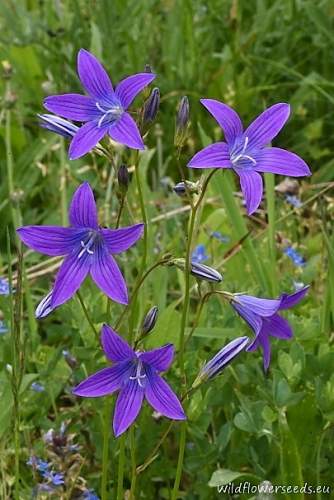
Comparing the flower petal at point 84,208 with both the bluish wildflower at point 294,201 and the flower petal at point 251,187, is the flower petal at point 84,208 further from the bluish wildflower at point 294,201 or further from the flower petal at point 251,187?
the bluish wildflower at point 294,201

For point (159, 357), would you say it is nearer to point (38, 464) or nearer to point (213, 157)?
point (213, 157)

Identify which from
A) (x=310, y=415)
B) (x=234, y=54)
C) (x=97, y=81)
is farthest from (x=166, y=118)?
(x=97, y=81)

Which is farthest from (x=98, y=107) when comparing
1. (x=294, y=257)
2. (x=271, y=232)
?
(x=294, y=257)

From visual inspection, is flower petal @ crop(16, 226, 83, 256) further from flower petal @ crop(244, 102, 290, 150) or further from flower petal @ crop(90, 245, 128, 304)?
flower petal @ crop(244, 102, 290, 150)

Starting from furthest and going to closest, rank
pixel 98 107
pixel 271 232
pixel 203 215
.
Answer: pixel 203 215 < pixel 271 232 < pixel 98 107

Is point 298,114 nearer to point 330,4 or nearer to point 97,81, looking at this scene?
point 330,4

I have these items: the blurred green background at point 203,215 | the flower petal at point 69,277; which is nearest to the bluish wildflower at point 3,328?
the blurred green background at point 203,215
